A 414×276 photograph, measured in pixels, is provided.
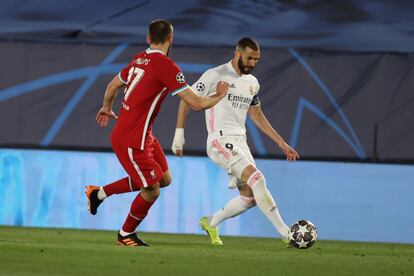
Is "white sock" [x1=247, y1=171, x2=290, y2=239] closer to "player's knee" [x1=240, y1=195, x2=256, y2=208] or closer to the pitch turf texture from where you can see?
the pitch turf texture

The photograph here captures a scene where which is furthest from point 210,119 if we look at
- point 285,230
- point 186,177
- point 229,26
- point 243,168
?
point 229,26

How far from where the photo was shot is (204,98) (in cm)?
963

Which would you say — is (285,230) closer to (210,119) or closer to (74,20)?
(210,119)

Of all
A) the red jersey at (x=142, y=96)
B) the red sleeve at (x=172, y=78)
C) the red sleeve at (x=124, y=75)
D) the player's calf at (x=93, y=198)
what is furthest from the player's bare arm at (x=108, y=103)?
the red sleeve at (x=172, y=78)

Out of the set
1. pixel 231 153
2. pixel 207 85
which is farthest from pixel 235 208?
pixel 207 85

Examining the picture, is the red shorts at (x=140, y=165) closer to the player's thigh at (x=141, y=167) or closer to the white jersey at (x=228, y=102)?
the player's thigh at (x=141, y=167)

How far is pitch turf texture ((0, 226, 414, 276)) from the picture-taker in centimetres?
810

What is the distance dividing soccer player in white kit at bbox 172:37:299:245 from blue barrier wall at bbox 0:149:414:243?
10.1 feet

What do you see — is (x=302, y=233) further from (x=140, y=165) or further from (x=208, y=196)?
(x=208, y=196)

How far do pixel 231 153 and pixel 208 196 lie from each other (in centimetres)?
360

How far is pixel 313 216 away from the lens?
46.6 feet

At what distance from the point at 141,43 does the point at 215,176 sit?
1.93 m

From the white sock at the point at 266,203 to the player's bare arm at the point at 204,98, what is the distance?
3.65 feet

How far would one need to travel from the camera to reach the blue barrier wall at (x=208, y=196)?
1412cm
